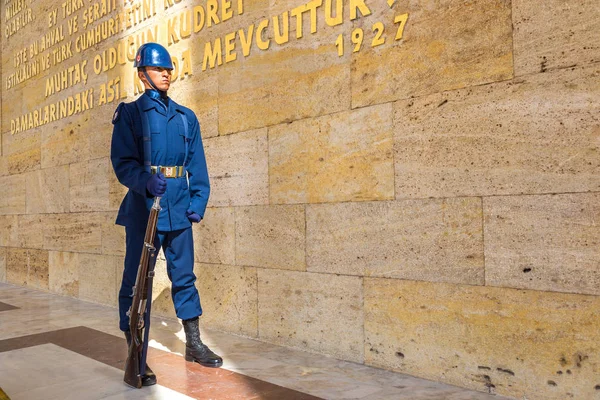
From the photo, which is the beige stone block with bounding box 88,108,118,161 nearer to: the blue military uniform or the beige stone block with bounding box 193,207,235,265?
the beige stone block with bounding box 193,207,235,265

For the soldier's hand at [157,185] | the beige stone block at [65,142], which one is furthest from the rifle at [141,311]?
the beige stone block at [65,142]

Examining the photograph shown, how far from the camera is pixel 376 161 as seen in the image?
11.0 feet

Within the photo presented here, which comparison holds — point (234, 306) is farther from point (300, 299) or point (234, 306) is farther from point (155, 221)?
point (155, 221)

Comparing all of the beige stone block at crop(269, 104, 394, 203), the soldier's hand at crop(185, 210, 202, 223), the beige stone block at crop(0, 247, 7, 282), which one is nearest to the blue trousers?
the soldier's hand at crop(185, 210, 202, 223)

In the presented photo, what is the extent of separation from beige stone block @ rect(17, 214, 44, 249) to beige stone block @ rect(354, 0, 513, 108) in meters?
4.86

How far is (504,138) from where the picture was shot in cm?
281

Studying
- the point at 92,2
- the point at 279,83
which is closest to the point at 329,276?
the point at 279,83

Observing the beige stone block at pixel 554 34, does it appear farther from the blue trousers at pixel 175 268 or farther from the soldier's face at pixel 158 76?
the blue trousers at pixel 175 268

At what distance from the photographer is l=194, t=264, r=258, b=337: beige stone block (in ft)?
13.5

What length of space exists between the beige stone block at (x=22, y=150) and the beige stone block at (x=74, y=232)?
0.81 meters

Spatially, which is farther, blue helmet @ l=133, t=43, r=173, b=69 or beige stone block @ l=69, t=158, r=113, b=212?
beige stone block @ l=69, t=158, r=113, b=212

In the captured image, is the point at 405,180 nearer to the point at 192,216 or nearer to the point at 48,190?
the point at 192,216

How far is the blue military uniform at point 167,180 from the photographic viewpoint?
128 inches

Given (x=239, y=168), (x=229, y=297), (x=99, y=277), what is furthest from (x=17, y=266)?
(x=239, y=168)
